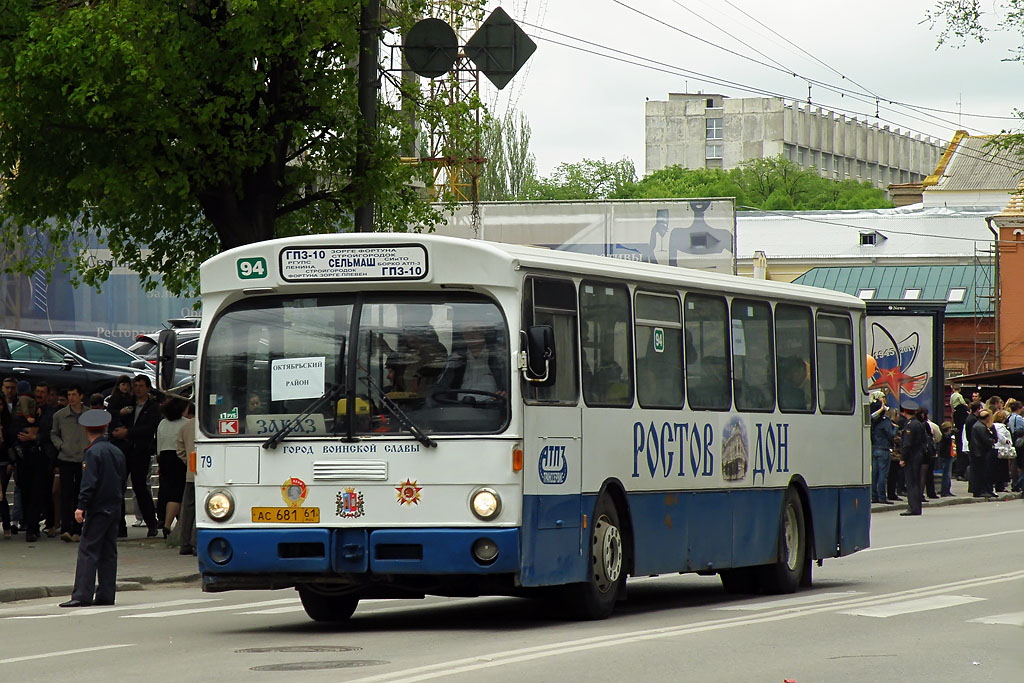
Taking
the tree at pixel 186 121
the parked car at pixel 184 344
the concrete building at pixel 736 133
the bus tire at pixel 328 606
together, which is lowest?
the bus tire at pixel 328 606

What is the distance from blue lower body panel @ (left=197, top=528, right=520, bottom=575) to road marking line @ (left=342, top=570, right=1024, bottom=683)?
891 millimetres

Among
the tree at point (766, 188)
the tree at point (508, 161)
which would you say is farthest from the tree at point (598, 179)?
the tree at point (508, 161)

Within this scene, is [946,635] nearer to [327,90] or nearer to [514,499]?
[514,499]

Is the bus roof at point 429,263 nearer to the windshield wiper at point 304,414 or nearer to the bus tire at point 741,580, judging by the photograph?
the windshield wiper at point 304,414

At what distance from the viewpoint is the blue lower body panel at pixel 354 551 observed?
456 inches

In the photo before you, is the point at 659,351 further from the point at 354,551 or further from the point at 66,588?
the point at 66,588

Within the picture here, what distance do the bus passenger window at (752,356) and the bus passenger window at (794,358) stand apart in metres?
0.18

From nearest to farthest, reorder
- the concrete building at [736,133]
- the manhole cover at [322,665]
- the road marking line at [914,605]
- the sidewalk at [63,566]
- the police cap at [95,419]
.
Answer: the manhole cover at [322,665], the road marking line at [914,605], the police cap at [95,419], the sidewalk at [63,566], the concrete building at [736,133]

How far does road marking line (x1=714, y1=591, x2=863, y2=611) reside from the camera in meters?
14.2

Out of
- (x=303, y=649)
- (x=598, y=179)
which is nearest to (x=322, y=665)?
(x=303, y=649)

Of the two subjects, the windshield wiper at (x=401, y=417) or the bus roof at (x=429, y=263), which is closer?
the windshield wiper at (x=401, y=417)

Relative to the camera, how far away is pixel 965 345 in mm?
71125

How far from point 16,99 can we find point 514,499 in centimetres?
1004

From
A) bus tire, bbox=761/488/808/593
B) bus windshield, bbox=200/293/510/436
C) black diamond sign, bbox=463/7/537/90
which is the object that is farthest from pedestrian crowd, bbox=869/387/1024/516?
bus windshield, bbox=200/293/510/436
